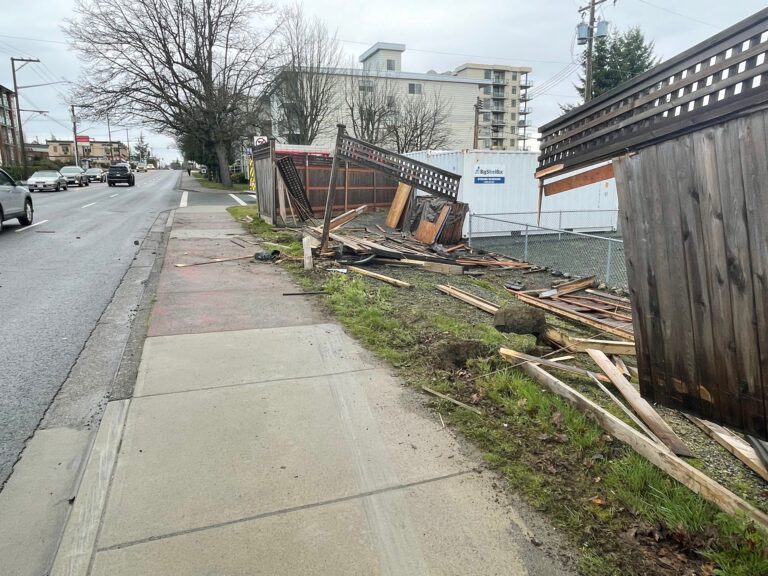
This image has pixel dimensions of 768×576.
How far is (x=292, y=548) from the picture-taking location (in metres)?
2.52

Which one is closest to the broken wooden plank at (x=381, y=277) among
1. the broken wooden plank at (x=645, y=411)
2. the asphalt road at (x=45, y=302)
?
the asphalt road at (x=45, y=302)

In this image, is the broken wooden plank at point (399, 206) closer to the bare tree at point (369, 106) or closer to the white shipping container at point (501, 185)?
the white shipping container at point (501, 185)

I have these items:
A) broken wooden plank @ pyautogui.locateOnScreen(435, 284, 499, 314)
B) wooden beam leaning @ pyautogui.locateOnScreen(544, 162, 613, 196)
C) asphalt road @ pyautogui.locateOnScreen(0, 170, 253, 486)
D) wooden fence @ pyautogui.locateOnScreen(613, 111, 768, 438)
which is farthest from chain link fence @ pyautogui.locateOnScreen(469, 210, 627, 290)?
wooden fence @ pyautogui.locateOnScreen(613, 111, 768, 438)

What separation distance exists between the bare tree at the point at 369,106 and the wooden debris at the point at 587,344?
37460 mm

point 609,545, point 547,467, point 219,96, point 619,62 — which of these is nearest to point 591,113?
point 547,467

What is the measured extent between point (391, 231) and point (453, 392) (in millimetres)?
13105

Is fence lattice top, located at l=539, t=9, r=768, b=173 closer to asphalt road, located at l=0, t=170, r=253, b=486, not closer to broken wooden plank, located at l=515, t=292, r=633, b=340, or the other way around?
broken wooden plank, located at l=515, t=292, r=633, b=340

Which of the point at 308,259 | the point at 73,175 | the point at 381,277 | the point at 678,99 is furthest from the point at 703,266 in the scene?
the point at 73,175

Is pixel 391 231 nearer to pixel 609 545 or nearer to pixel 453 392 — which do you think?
pixel 453 392

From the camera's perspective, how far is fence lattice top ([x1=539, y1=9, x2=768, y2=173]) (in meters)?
2.17

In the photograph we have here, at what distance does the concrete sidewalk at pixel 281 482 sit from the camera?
2.47 meters

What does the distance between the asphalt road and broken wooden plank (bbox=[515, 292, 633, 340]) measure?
20.6 feet

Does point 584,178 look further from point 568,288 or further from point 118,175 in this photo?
point 118,175

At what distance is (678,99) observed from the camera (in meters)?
2.53
